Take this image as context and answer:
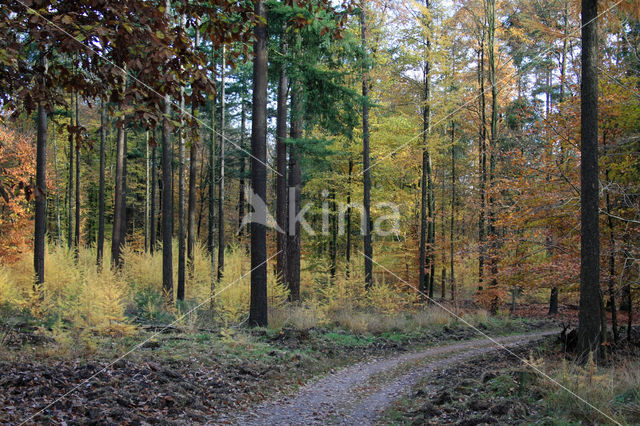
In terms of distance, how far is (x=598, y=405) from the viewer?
16.5ft

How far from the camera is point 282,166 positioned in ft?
44.0

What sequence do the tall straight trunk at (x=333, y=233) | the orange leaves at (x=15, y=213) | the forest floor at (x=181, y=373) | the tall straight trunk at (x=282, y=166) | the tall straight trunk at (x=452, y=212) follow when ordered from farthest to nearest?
the tall straight trunk at (x=333, y=233) < the tall straight trunk at (x=452, y=212) < the orange leaves at (x=15, y=213) < the tall straight trunk at (x=282, y=166) < the forest floor at (x=181, y=373)

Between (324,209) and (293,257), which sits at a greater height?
(324,209)

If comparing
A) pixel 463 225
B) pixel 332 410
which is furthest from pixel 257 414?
pixel 463 225

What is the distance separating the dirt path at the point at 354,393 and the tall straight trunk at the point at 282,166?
5499mm

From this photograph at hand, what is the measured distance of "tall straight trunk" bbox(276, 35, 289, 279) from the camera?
13586 mm

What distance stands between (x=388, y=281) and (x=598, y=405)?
19241 mm

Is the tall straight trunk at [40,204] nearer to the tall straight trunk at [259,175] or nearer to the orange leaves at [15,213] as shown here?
the orange leaves at [15,213]

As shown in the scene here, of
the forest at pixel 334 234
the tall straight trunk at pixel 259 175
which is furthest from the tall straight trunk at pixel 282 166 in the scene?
the tall straight trunk at pixel 259 175

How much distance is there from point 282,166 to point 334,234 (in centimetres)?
1109

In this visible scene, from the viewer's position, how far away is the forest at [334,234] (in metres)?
4.24

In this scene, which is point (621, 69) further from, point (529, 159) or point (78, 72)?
point (78, 72)

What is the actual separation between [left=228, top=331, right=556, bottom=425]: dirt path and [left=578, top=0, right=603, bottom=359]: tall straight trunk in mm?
3462

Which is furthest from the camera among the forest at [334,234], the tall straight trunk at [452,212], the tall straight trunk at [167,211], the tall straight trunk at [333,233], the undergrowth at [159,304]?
the tall straight trunk at [333,233]
